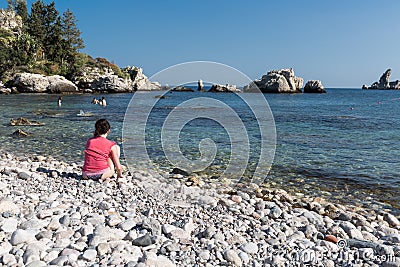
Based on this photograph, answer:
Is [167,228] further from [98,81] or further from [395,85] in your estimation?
[395,85]

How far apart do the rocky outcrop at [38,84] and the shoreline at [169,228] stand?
66.5 meters

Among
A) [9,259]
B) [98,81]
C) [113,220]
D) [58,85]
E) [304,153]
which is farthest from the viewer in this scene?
[98,81]

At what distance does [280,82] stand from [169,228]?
332 feet

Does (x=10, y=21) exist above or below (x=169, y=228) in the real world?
above

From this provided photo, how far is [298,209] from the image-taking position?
7.23m

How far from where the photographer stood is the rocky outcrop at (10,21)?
374 feet

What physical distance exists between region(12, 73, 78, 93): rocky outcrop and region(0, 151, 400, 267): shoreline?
66521mm

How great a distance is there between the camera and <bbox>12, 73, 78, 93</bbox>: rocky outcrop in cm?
Answer: 6669

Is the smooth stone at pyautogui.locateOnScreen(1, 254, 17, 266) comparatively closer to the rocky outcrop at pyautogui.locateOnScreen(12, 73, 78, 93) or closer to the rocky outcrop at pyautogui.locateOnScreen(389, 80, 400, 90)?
the rocky outcrop at pyautogui.locateOnScreen(12, 73, 78, 93)

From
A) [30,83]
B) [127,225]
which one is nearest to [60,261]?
[127,225]

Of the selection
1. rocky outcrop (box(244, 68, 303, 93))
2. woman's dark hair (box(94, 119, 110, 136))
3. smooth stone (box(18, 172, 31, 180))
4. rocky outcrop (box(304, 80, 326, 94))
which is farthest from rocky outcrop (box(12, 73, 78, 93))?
rocky outcrop (box(304, 80, 326, 94))

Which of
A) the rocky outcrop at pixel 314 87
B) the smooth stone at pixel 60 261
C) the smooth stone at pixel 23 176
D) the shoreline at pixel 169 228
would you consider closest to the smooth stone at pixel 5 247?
the shoreline at pixel 169 228

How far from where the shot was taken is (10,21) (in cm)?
11775

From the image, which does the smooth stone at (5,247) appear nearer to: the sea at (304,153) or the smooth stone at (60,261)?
the smooth stone at (60,261)
